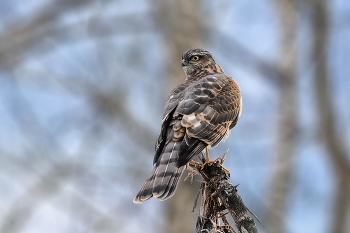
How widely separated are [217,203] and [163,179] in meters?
0.73

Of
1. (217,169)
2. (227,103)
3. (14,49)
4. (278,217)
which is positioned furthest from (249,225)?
(14,49)

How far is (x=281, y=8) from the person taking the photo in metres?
14.2

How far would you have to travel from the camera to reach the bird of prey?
18.0 ft

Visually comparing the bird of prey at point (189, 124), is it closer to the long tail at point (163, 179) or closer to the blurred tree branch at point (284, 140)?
the long tail at point (163, 179)

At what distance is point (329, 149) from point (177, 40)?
13.1 feet

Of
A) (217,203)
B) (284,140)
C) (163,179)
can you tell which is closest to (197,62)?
(163,179)

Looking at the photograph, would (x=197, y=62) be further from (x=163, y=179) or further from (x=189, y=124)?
(x=163, y=179)

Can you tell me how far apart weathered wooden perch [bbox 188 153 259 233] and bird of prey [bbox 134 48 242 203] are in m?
0.38

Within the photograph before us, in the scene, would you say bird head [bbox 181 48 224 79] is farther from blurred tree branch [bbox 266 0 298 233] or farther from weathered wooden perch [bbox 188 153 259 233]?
blurred tree branch [bbox 266 0 298 233]

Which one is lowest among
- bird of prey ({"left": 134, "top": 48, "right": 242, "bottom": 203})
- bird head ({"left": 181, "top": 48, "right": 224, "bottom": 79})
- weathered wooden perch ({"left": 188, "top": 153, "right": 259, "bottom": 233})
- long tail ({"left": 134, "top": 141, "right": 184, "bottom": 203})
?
weathered wooden perch ({"left": 188, "top": 153, "right": 259, "bottom": 233})

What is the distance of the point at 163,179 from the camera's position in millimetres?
5465

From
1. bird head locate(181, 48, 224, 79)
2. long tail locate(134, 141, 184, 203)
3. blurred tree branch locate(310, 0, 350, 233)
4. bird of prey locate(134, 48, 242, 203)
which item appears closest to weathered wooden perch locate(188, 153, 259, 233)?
long tail locate(134, 141, 184, 203)

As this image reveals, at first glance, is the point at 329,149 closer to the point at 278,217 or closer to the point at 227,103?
the point at 278,217

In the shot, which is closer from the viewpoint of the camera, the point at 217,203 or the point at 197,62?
the point at 217,203
